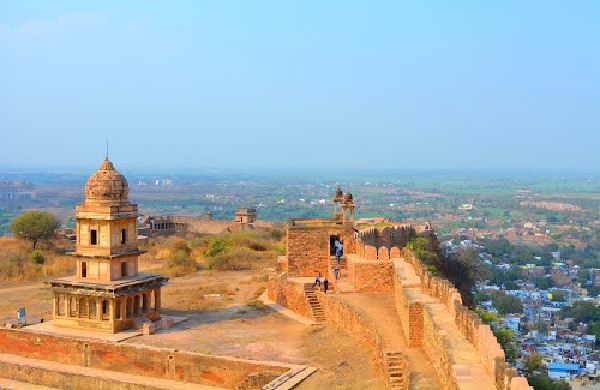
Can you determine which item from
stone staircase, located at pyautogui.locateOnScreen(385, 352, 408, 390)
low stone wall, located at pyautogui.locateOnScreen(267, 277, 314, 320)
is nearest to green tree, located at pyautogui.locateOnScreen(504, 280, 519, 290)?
low stone wall, located at pyautogui.locateOnScreen(267, 277, 314, 320)

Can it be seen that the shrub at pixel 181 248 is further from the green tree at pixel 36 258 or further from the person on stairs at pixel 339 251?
the person on stairs at pixel 339 251

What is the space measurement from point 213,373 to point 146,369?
2035mm

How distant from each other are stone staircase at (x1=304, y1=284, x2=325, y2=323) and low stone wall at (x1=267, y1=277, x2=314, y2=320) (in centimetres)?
10

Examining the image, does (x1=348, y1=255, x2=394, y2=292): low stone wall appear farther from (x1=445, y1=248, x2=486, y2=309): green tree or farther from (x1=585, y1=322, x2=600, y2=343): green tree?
(x1=585, y1=322, x2=600, y2=343): green tree

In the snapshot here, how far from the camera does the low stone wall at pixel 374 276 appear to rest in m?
23.9

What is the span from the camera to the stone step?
64.4 ft

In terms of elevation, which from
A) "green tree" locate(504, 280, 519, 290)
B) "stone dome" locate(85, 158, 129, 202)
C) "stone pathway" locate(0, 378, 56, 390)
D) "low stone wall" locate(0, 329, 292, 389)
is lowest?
"green tree" locate(504, 280, 519, 290)

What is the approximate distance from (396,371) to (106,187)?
11.6 meters

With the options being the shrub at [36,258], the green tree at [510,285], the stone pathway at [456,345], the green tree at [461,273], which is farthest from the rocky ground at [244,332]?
the green tree at [510,285]

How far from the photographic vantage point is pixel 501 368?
11289 millimetres

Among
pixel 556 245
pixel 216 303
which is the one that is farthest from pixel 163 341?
pixel 556 245

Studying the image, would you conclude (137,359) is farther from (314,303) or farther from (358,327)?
(314,303)

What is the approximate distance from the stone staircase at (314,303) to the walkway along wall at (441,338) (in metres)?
3.29

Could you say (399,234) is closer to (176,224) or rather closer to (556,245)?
(176,224)
